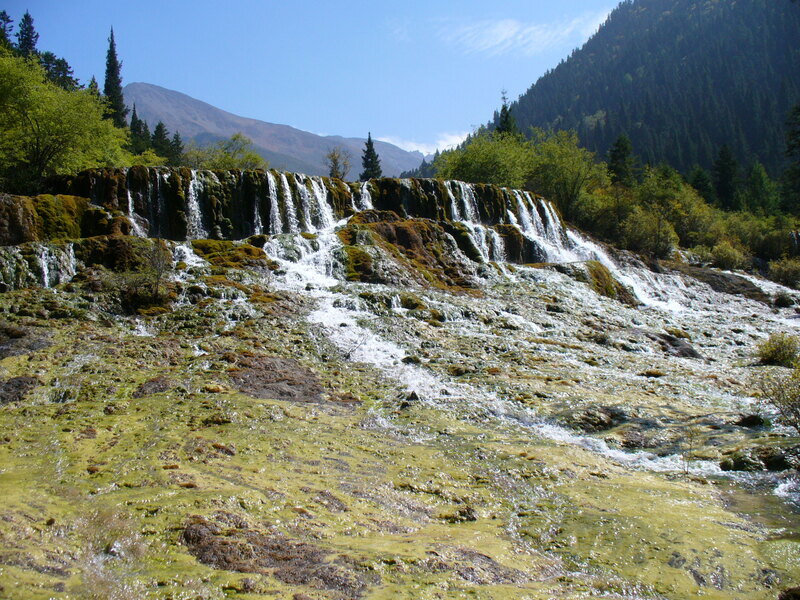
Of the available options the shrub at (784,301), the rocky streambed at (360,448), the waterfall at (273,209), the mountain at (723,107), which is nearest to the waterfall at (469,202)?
the waterfall at (273,209)

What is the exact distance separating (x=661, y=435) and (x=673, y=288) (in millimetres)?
30009

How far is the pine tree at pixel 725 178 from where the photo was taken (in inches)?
3541

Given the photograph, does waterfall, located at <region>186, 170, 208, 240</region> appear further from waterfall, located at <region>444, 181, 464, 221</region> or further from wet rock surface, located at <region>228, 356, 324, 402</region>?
waterfall, located at <region>444, 181, 464, 221</region>

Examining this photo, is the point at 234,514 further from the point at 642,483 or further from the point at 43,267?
the point at 43,267

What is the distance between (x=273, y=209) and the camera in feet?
104

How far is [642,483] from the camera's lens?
26.8 feet

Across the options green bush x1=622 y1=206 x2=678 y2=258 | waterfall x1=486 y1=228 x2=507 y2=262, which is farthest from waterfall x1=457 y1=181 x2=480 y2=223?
green bush x1=622 y1=206 x2=678 y2=258

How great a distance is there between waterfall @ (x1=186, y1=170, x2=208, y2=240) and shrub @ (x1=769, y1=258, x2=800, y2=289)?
157 feet

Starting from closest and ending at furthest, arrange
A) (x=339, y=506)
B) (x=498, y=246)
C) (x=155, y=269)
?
→ (x=339, y=506), (x=155, y=269), (x=498, y=246)

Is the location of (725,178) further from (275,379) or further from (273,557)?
(273,557)

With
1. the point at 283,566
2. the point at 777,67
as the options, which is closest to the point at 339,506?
the point at 283,566

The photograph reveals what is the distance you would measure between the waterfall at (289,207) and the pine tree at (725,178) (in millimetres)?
→ 87196

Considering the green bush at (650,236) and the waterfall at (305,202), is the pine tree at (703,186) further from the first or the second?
the waterfall at (305,202)

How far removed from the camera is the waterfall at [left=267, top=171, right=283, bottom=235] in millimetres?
31250
